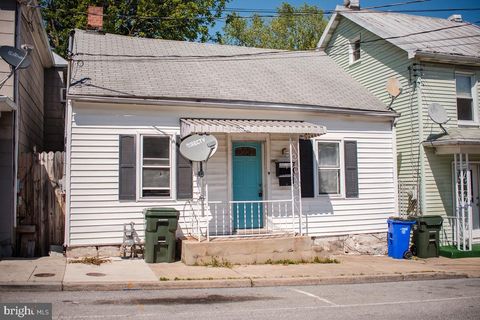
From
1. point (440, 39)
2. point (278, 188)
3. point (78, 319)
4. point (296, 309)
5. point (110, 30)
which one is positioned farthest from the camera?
point (110, 30)

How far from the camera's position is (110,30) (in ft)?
77.0

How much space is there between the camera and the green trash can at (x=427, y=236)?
1280 centimetres

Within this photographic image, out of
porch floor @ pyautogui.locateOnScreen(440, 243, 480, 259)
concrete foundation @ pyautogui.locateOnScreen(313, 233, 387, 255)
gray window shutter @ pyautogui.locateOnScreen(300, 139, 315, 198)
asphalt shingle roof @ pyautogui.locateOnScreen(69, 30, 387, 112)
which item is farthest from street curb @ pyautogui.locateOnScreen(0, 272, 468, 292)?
asphalt shingle roof @ pyautogui.locateOnScreen(69, 30, 387, 112)

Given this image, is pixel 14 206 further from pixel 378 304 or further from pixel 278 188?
pixel 378 304

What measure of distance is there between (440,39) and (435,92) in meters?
2.60

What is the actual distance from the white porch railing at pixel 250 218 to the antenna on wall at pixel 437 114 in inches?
194

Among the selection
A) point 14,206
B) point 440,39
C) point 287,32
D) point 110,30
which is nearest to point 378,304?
point 14,206

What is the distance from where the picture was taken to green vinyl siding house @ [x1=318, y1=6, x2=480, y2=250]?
1389cm

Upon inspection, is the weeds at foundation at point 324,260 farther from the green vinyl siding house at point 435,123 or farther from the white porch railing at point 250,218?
the green vinyl siding house at point 435,123

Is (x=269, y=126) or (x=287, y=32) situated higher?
(x=287, y=32)

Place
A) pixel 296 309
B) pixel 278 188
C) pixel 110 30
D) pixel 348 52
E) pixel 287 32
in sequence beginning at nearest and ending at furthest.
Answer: pixel 296 309, pixel 278 188, pixel 348 52, pixel 110 30, pixel 287 32

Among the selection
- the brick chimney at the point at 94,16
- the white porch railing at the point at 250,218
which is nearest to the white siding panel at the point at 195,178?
the white porch railing at the point at 250,218

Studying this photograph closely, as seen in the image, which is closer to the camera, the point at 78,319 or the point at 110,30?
the point at 78,319

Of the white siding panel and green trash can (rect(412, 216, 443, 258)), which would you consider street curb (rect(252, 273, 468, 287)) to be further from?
the white siding panel
